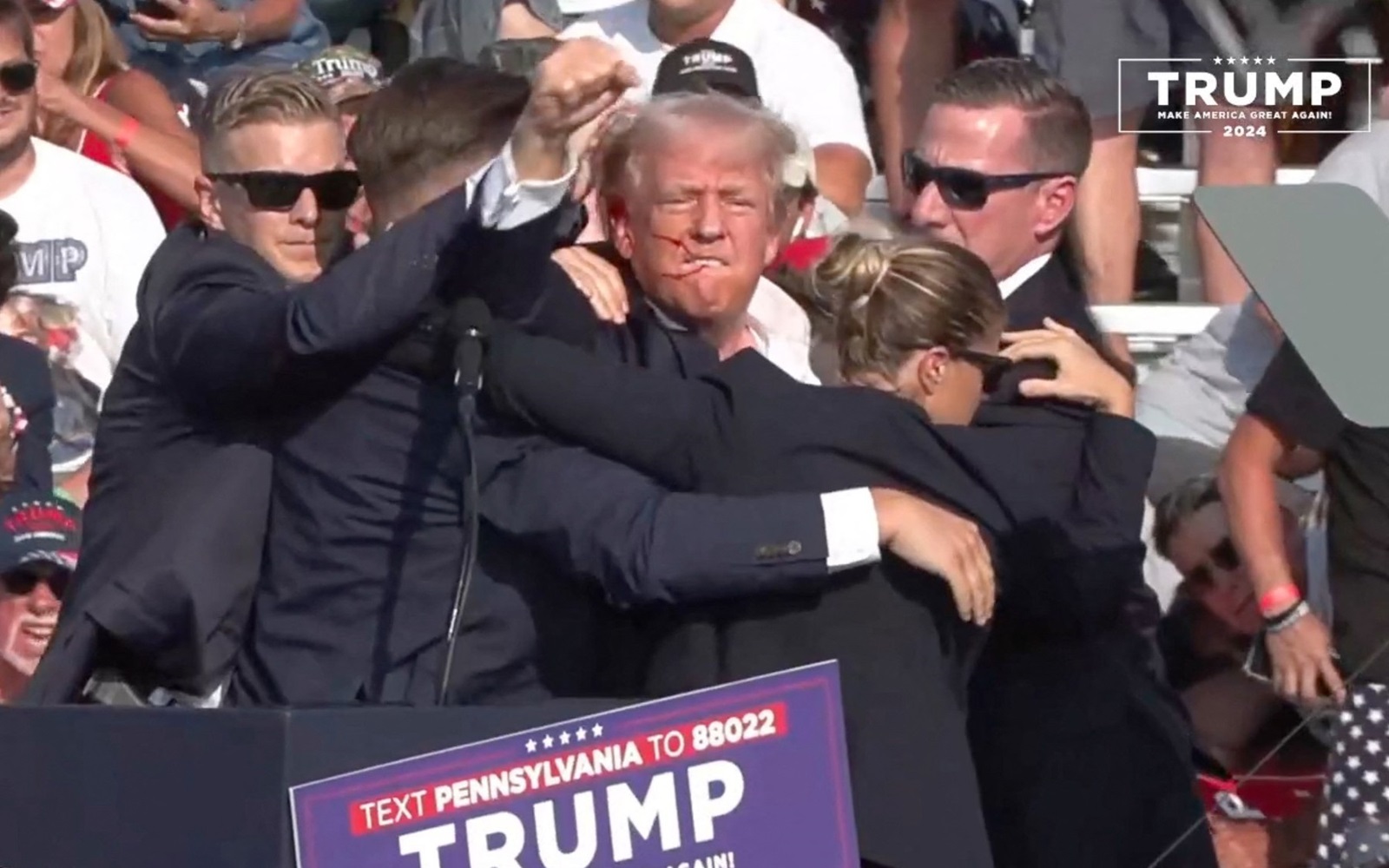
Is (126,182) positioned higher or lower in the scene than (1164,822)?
higher

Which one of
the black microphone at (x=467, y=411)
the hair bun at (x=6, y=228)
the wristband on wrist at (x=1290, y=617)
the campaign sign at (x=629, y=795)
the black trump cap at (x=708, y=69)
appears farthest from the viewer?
the hair bun at (x=6, y=228)

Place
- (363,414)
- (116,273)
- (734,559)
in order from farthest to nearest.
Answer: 1. (116,273)
2. (363,414)
3. (734,559)

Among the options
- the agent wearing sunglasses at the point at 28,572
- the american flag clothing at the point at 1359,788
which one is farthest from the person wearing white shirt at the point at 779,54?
the american flag clothing at the point at 1359,788

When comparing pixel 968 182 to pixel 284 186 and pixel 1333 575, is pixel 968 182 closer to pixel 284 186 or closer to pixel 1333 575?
pixel 1333 575

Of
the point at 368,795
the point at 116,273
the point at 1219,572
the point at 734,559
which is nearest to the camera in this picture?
the point at 368,795

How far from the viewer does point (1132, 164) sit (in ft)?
20.0

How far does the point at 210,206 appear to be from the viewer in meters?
4.01

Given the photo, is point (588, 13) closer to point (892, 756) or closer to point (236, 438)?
point (236, 438)

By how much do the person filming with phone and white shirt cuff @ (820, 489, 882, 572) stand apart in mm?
1238

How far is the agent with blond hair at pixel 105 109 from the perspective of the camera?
251 inches

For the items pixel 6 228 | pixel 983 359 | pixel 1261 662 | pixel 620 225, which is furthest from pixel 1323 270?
pixel 6 228

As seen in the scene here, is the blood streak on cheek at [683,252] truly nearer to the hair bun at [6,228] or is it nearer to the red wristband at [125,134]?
the hair bun at [6,228]

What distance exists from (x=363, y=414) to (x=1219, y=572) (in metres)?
2.12

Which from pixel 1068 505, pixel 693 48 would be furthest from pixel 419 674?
pixel 693 48
